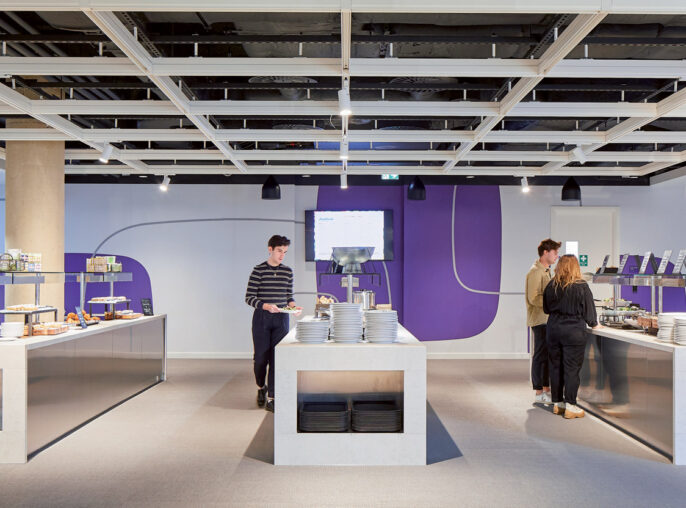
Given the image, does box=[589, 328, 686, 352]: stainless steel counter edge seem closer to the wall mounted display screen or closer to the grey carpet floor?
the grey carpet floor

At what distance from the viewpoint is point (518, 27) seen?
4.36m

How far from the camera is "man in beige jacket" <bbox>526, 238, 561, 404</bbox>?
606 centimetres

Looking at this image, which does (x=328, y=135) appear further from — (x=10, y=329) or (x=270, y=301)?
(x=10, y=329)

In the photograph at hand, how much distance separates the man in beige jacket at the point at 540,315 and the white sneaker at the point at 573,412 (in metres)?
0.57

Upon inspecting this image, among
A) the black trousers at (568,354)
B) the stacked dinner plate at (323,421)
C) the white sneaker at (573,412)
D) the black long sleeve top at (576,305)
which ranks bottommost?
the white sneaker at (573,412)

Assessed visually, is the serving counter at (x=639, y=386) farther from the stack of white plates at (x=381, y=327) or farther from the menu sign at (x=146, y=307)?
the menu sign at (x=146, y=307)

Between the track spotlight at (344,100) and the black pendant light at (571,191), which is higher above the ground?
the track spotlight at (344,100)

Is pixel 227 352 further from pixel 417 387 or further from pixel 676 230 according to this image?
pixel 676 230

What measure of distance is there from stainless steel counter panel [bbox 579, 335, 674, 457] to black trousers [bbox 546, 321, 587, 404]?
0.25 metres

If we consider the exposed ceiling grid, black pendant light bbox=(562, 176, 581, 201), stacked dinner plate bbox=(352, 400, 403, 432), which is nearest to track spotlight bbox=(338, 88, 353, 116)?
the exposed ceiling grid

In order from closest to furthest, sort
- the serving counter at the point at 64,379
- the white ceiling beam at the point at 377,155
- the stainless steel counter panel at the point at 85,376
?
the serving counter at the point at 64,379, the stainless steel counter panel at the point at 85,376, the white ceiling beam at the point at 377,155

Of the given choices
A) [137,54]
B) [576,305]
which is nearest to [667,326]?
[576,305]

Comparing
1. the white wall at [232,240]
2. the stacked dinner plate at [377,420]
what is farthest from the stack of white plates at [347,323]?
Answer: the white wall at [232,240]

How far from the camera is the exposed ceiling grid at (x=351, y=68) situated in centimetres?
350
